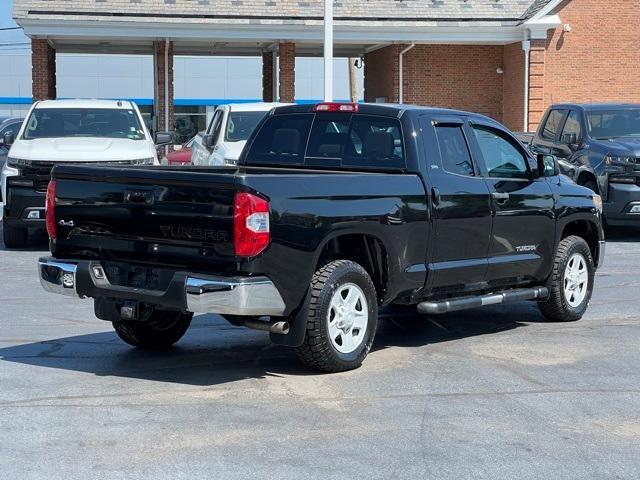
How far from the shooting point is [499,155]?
9.33 m

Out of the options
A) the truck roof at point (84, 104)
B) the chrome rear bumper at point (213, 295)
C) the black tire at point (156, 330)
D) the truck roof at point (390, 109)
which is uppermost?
the truck roof at point (84, 104)

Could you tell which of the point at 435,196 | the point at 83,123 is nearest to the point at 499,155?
the point at 435,196

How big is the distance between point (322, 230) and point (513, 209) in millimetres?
2451

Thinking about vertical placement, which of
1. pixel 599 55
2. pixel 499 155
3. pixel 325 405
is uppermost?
pixel 599 55

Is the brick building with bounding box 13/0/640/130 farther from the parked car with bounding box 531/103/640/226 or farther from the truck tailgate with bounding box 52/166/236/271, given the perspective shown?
the truck tailgate with bounding box 52/166/236/271

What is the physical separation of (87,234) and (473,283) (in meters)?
3.17

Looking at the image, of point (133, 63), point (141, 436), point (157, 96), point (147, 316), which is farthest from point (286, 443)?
point (133, 63)

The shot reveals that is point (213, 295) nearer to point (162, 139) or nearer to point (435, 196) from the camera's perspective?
point (435, 196)

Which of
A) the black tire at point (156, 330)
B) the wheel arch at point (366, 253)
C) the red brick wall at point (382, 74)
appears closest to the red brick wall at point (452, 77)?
the red brick wall at point (382, 74)

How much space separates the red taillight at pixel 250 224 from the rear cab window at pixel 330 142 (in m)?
1.77

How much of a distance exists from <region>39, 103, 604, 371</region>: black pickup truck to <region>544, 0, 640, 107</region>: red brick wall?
2226 cm

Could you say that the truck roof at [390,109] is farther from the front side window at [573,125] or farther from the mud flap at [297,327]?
the front side window at [573,125]

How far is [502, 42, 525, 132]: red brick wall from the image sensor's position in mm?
31500

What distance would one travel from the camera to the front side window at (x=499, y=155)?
30.1 ft
